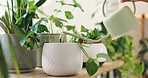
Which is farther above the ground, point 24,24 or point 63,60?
point 24,24

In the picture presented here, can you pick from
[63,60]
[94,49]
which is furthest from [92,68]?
[94,49]

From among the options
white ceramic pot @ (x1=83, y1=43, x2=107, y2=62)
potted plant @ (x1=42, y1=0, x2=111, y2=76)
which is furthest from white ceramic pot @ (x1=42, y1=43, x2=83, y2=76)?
white ceramic pot @ (x1=83, y1=43, x2=107, y2=62)

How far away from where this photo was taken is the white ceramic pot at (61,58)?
0.76 meters

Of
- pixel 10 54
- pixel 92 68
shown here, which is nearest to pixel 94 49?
pixel 92 68

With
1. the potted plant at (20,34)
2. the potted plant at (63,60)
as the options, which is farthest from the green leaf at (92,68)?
the potted plant at (20,34)

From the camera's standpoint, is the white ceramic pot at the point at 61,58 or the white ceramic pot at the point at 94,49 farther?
the white ceramic pot at the point at 94,49

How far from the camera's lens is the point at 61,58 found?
2.49 feet

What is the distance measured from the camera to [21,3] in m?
0.86

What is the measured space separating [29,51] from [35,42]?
0.07 meters

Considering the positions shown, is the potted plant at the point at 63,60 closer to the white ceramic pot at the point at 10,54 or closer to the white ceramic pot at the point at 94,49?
the white ceramic pot at the point at 10,54

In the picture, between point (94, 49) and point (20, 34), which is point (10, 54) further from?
point (94, 49)

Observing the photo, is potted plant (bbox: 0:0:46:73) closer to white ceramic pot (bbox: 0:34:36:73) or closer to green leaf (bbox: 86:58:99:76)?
white ceramic pot (bbox: 0:34:36:73)

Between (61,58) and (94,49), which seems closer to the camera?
(61,58)

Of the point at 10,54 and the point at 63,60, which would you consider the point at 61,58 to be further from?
the point at 10,54
